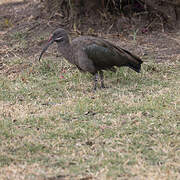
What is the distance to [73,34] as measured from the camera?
9.79m

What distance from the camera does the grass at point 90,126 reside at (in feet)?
14.2

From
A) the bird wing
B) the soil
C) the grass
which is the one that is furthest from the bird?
the soil

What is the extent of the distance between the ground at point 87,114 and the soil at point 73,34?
21 millimetres

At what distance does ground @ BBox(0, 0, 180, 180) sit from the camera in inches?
172

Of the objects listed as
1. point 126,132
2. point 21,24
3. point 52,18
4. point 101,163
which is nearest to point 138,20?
point 52,18

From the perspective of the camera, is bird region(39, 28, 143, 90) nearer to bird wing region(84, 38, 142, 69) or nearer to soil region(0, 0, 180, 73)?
bird wing region(84, 38, 142, 69)

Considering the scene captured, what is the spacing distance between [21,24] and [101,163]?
655 centimetres

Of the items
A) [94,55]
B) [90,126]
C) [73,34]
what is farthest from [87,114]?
[73,34]

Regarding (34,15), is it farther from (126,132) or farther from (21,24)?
(126,132)

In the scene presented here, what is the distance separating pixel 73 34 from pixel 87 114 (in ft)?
13.7

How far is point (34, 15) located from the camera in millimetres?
10555

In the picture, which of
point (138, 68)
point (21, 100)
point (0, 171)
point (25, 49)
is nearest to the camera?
point (0, 171)

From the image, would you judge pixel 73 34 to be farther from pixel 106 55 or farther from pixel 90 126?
pixel 90 126

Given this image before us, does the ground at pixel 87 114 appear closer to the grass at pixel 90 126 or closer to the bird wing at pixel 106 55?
the grass at pixel 90 126
